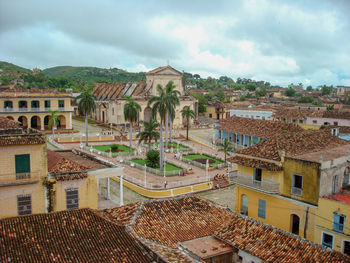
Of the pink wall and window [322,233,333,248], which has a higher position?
the pink wall

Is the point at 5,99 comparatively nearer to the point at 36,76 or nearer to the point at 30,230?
the point at 30,230

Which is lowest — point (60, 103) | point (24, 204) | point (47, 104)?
point (24, 204)

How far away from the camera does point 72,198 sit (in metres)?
20.2

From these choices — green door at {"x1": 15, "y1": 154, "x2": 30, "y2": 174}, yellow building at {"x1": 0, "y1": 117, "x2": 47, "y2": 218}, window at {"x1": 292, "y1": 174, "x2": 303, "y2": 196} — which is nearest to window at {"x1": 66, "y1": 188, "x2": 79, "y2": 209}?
yellow building at {"x1": 0, "y1": 117, "x2": 47, "y2": 218}

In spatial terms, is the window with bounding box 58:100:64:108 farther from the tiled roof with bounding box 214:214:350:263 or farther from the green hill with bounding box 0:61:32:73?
the green hill with bounding box 0:61:32:73

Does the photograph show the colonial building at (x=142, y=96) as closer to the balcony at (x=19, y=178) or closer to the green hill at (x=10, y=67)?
the balcony at (x=19, y=178)

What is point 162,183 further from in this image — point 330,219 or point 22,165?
point 330,219

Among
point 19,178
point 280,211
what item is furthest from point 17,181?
point 280,211

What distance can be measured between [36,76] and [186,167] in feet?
336

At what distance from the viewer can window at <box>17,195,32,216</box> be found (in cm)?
1911

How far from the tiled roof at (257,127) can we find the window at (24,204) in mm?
29149

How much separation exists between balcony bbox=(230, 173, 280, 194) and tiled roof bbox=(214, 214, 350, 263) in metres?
5.02

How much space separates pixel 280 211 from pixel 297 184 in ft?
6.42

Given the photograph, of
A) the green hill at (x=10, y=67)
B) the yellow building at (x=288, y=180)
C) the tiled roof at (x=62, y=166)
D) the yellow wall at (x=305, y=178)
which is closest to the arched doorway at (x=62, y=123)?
the tiled roof at (x=62, y=166)
